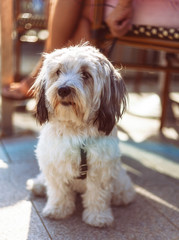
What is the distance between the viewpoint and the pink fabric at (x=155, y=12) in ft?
5.99

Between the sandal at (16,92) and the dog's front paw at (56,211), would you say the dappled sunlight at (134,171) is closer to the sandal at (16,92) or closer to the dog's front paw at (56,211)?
the dog's front paw at (56,211)

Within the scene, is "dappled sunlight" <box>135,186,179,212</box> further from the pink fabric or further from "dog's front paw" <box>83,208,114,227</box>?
the pink fabric

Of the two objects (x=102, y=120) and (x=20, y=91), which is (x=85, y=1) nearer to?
(x=20, y=91)

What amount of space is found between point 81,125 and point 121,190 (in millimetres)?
474

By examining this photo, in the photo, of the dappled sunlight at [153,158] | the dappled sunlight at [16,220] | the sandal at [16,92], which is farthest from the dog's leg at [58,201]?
the sandal at [16,92]

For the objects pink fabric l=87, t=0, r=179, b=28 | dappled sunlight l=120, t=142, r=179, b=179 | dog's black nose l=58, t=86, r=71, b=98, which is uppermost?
pink fabric l=87, t=0, r=179, b=28

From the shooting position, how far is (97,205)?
1651 mm

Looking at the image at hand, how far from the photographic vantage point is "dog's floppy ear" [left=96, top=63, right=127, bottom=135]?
4.88 feet

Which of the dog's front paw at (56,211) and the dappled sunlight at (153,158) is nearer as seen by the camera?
the dog's front paw at (56,211)

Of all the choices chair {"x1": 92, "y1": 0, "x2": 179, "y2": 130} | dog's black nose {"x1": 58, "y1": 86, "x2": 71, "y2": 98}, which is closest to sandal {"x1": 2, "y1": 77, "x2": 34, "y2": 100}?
chair {"x1": 92, "y1": 0, "x2": 179, "y2": 130}

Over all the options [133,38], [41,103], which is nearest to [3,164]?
[41,103]

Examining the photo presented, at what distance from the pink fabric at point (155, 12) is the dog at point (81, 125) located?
0.52m

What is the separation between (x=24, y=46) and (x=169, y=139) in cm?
411

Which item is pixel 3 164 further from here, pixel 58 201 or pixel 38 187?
pixel 58 201
